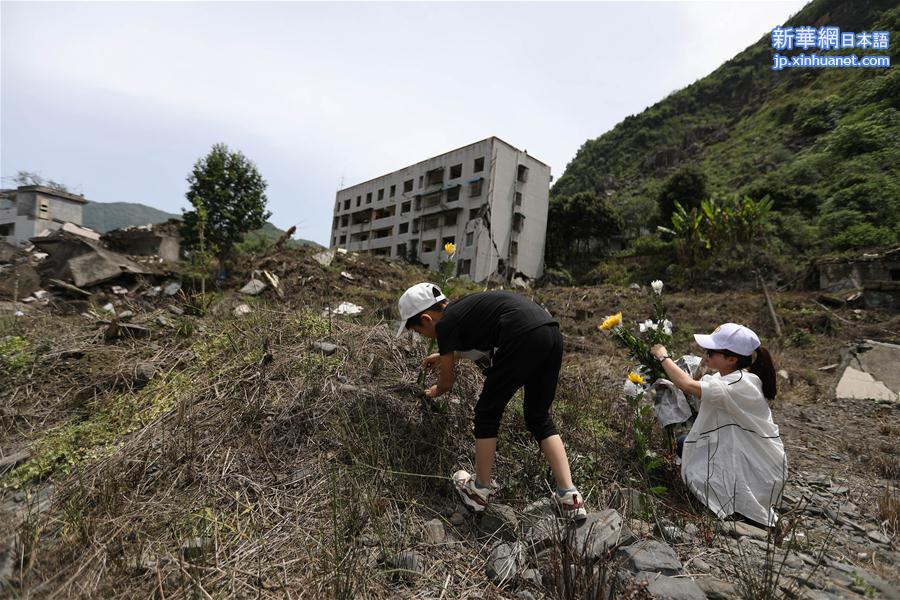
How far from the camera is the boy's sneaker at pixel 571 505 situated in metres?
1.98

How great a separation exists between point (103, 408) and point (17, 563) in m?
1.51

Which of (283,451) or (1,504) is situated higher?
(283,451)

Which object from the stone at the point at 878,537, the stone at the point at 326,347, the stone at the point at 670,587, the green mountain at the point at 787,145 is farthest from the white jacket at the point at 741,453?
the green mountain at the point at 787,145

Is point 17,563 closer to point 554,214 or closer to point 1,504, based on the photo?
point 1,504

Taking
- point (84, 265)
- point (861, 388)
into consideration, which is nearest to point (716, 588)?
point (861, 388)

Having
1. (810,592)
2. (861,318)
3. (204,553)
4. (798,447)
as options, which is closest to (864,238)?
(861,318)

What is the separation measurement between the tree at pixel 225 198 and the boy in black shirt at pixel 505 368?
70.1 feet

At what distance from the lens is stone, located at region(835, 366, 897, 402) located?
5.34 meters

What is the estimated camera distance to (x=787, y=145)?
2980cm

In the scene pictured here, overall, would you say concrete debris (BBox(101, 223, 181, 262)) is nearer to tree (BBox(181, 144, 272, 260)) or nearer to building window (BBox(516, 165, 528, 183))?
tree (BBox(181, 144, 272, 260))

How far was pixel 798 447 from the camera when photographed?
388 centimetres

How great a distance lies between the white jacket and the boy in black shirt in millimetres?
920

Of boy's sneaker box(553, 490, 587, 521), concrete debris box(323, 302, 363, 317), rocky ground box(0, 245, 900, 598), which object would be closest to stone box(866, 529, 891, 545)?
rocky ground box(0, 245, 900, 598)

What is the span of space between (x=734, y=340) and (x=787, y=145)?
126 feet
